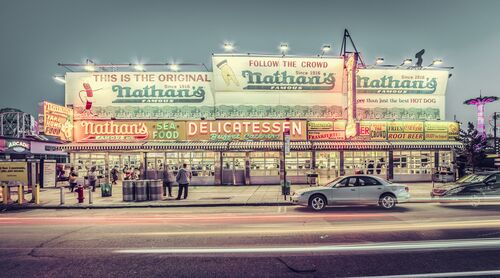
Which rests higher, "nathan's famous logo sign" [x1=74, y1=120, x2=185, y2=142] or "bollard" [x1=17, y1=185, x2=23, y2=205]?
"nathan's famous logo sign" [x1=74, y1=120, x2=185, y2=142]

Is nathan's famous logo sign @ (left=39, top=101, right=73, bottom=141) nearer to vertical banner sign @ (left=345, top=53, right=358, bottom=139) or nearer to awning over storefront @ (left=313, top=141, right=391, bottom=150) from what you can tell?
awning over storefront @ (left=313, top=141, right=391, bottom=150)

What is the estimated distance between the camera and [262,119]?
2334 centimetres

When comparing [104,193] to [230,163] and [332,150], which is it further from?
[332,150]

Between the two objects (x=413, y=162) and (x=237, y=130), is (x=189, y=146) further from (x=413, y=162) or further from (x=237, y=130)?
(x=413, y=162)

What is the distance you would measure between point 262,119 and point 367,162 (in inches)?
358

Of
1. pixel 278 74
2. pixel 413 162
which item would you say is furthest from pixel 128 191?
pixel 413 162

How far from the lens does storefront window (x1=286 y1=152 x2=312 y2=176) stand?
23562 millimetres

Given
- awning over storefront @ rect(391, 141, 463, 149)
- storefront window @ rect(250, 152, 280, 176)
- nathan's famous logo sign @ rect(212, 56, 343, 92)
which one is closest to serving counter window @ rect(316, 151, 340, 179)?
storefront window @ rect(250, 152, 280, 176)

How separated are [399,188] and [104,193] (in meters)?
15.2

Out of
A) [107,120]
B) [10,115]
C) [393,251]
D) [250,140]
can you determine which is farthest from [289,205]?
[10,115]

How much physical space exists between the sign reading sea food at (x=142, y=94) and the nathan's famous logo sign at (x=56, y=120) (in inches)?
90.9

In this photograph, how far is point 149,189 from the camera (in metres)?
15.8

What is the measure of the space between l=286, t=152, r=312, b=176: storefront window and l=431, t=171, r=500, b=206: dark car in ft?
37.0

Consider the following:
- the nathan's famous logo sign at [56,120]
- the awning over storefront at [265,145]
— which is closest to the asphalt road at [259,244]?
the nathan's famous logo sign at [56,120]
